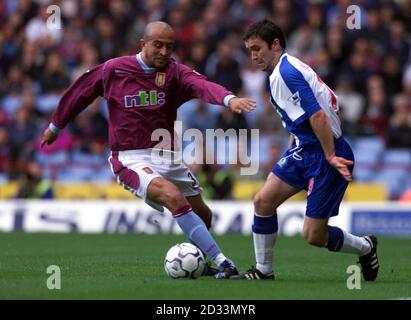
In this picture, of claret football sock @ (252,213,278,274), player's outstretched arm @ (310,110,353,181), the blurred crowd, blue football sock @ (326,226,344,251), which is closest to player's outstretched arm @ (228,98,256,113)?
player's outstretched arm @ (310,110,353,181)

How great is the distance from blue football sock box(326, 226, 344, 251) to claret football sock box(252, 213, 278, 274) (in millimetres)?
490

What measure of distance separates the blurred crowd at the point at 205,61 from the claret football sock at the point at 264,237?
8.93 meters

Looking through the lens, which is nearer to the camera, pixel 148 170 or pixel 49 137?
pixel 148 170

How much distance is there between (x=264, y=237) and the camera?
9.38m

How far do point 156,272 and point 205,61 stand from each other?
10.9 meters

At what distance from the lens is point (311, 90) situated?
880 centimetres

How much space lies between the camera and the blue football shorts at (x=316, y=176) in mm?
9016

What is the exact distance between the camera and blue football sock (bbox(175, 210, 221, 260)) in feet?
30.9

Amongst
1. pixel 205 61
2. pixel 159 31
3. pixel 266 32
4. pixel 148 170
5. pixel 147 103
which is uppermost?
pixel 205 61

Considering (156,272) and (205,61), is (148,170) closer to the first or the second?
(156,272)

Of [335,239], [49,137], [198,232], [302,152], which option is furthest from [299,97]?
[49,137]

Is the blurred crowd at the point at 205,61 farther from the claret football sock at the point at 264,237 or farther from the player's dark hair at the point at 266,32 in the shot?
the player's dark hair at the point at 266,32

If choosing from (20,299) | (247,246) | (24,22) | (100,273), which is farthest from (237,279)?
A: (24,22)
